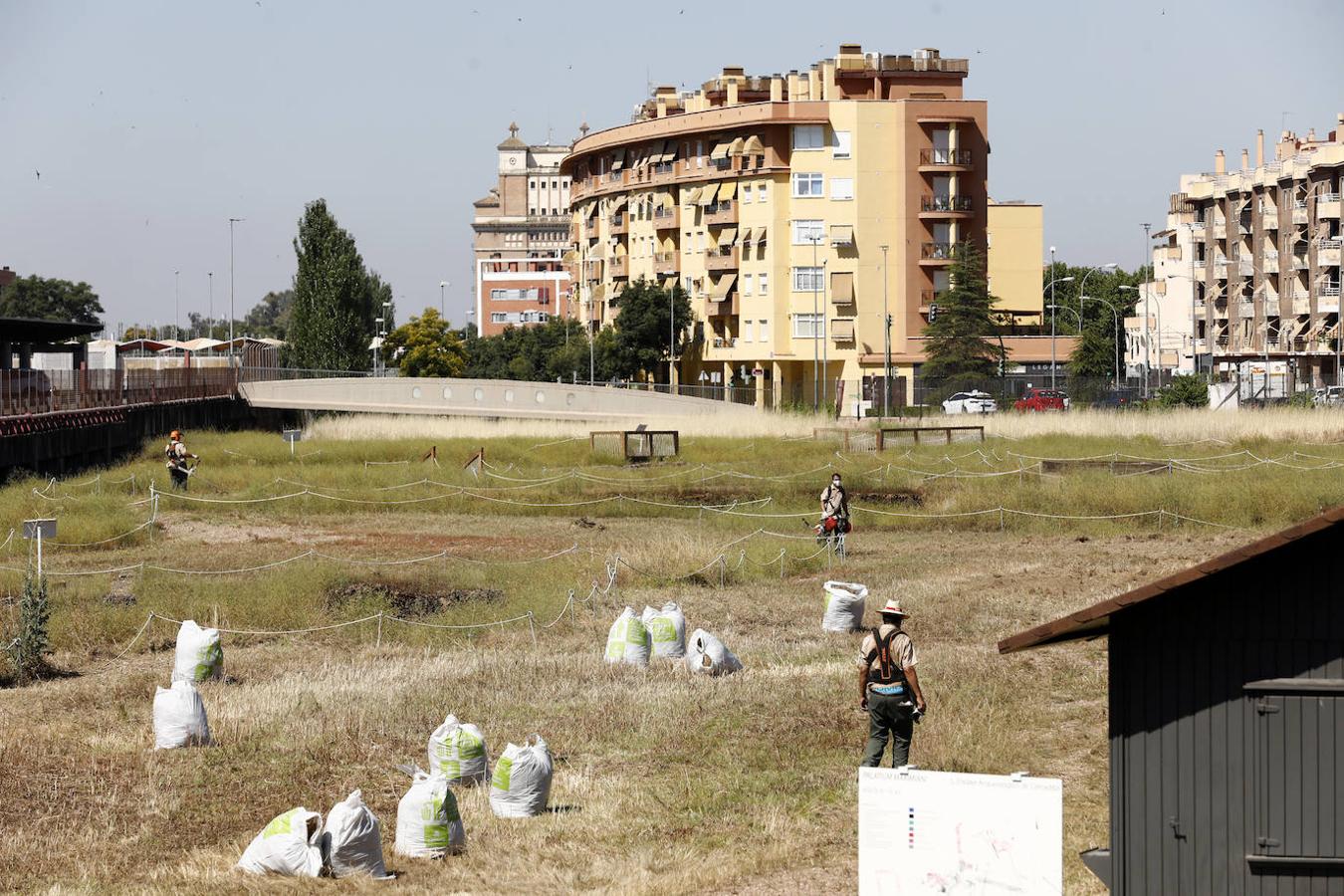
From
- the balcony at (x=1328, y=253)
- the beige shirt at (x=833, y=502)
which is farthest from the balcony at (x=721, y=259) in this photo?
the beige shirt at (x=833, y=502)

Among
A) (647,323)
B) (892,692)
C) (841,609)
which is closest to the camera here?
(892,692)

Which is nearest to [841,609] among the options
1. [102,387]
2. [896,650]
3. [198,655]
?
[198,655]

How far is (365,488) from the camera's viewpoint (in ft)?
135

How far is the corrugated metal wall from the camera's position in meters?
9.36

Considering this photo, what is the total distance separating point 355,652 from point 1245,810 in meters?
13.5

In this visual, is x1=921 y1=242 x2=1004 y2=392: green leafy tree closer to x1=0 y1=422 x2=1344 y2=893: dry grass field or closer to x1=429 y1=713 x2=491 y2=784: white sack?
x1=0 y1=422 x2=1344 y2=893: dry grass field

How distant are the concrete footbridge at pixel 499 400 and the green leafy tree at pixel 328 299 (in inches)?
1059

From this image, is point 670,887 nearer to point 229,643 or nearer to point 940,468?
point 229,643

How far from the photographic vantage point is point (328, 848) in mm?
11625

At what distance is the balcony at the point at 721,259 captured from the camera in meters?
91.2

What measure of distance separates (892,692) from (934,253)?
75.6 metres

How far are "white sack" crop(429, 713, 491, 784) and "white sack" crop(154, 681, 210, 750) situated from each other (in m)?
2.70

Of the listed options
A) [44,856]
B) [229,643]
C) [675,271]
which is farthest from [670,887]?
[675,271]

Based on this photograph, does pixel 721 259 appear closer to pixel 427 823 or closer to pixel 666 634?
pixel 666 634
